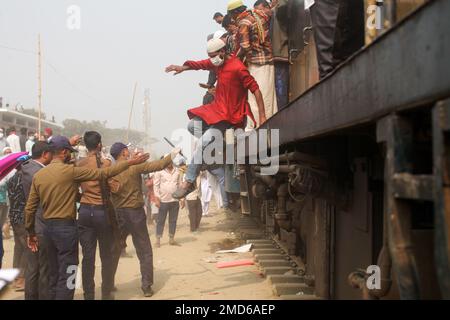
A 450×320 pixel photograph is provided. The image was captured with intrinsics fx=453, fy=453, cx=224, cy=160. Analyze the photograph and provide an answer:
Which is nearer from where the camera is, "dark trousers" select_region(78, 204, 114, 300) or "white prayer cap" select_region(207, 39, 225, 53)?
"white prayer cap" select_region(207, 39, 225, 53)

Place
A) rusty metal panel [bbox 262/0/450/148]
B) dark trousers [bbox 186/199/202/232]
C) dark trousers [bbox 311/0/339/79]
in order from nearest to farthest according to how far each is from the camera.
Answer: rusty metal panel [bbox 262/0/450/148], dark trousers [bbox 311/0/339/79], dark trousers [bbox 186/199/202/232]

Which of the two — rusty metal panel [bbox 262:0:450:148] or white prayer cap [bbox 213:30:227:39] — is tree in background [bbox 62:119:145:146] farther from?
rusty metal panel [bbox 262:0:450:148]

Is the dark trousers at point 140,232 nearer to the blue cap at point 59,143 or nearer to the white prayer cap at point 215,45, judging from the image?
the blue cap at point 59,143

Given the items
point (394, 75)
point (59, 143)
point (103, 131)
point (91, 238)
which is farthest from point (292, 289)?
point (103, 131)

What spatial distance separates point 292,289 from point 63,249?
8.68 feet

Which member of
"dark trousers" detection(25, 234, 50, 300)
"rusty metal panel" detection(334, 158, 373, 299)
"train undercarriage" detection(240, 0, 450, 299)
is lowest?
"dark trousers" detection(25, 234, 50, 300)

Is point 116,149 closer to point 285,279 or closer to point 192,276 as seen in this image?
point 192,276

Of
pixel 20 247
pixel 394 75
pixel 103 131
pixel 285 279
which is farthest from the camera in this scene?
pixel 103 131

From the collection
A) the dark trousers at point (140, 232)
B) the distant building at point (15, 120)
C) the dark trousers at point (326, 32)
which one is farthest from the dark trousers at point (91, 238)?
the distant building at point (15, 120)

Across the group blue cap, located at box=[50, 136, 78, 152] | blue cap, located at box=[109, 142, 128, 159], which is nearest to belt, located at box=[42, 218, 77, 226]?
blue cap, located at box=[50, 136, 78, 152]

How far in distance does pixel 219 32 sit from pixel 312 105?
4.21m

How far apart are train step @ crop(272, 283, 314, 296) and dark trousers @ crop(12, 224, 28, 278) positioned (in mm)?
3207

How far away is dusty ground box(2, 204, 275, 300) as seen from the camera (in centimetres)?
609

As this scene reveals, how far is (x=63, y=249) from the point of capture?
15.0 feet
